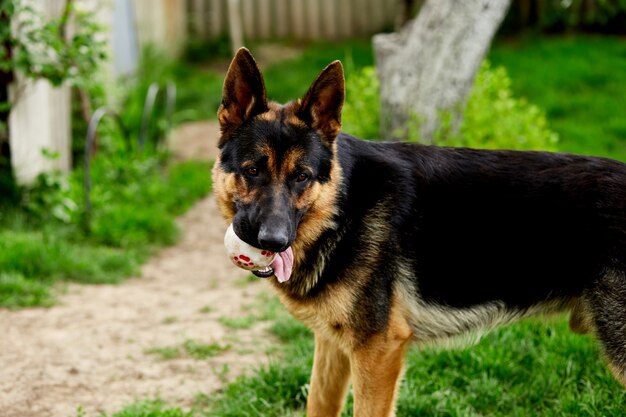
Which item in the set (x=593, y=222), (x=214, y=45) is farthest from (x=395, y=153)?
(x=214, y=45)

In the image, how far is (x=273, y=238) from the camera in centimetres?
332

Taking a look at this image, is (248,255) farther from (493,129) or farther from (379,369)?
(493,129)

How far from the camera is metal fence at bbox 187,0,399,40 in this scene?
553 inches

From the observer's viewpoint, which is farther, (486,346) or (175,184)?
(175,184)

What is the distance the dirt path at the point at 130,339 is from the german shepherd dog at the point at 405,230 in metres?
1.38

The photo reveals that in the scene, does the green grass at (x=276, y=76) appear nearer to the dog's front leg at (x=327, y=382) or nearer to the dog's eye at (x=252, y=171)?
→ the dog's front leg at (x=327, y=382)

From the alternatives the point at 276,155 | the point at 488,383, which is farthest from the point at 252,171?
the point at 488,383

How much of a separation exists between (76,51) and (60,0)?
1.57 meters

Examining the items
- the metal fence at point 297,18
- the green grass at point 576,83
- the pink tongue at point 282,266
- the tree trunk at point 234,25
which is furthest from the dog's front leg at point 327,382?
the metal fence at point 297,18

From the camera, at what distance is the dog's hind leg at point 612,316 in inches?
139

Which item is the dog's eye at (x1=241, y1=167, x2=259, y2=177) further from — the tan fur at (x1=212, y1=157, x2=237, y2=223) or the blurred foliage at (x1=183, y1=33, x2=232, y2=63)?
the blurred foliage at (x1=183, y1=33, x2=232, y2=63)

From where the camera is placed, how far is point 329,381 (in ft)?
13.3

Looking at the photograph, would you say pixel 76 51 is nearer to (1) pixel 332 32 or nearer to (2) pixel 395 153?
(2) pixel 395 153

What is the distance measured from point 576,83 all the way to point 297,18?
5503mm
